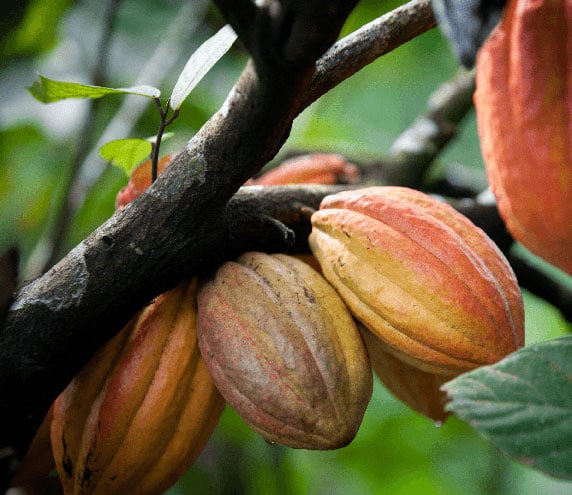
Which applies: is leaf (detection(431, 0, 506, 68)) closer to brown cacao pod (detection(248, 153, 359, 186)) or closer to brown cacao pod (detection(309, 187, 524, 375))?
brown cacao pod (detection(309, 187, 524, 375))

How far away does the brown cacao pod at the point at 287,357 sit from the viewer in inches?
28.9

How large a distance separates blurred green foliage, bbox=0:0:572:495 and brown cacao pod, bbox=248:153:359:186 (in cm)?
53

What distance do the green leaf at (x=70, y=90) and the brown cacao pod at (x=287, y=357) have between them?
0.87 feet

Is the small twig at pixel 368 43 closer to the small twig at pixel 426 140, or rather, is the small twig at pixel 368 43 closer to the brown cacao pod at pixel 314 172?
the brown cacao pod at pixel 314 172

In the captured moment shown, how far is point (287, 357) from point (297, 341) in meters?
0.02

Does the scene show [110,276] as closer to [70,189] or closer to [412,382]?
[412,382]

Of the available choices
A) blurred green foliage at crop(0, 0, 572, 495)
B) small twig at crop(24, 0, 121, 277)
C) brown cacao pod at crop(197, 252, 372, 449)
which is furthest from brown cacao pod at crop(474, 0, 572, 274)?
blurred green foliage at crop(0, 0, 572, 495)

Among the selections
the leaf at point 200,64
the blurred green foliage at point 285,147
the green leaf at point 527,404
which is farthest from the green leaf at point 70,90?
the blurred green foliage at point 285,147

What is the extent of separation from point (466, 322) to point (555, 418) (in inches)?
6.7

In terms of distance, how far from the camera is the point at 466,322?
0.73m

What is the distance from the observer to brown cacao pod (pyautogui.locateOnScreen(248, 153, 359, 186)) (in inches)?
52.1

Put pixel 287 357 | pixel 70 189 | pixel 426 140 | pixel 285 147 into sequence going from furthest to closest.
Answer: pixel 285 147 < pixel 426 140 < pixel 70 189 < pixel 287 357

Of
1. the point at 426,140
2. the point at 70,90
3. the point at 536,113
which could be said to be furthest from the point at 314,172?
the point at 536,113

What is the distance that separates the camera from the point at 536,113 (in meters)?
0.58
